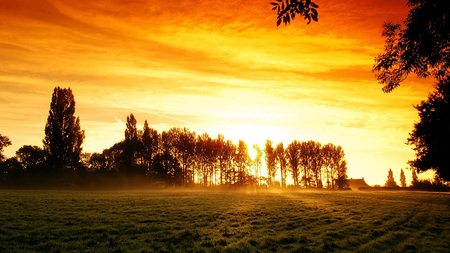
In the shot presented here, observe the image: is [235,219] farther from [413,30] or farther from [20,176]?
[20,176]

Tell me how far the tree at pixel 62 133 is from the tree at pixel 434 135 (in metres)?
67.5

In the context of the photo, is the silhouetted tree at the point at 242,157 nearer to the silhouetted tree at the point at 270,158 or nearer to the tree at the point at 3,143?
the silhouetted tree at the point at 270,158

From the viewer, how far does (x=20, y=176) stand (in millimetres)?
56812

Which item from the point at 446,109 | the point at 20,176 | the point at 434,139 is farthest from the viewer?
the point at 20,176

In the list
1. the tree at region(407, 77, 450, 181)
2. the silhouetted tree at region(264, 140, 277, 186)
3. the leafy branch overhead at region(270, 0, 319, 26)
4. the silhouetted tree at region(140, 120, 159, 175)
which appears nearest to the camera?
the leafy branch overhead at region(270, 0, 319, 26)

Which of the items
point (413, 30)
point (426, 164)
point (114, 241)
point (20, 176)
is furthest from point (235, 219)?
point (20, 176)

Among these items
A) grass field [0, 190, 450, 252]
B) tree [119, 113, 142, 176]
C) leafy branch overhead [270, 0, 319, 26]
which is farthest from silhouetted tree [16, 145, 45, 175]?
leafy branch overhead [270, 0, 319, 26]

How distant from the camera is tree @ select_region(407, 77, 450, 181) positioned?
28594 millimetres

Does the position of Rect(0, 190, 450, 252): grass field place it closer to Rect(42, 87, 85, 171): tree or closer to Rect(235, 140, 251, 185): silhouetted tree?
Rect(42, 87, 85, 171): tree

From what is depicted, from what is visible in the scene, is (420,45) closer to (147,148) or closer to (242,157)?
(147,148)

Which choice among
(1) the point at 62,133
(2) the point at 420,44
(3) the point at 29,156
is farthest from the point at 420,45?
(3) the point at 29,156

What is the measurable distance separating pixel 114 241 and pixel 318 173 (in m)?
101

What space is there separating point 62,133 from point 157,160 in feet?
98.9

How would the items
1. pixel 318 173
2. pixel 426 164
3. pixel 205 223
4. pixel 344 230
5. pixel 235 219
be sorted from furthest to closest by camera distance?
pixel 318 173 → pixel 426 164 → pixel 235 219 → pixel 205 223 → pixel 344 230
